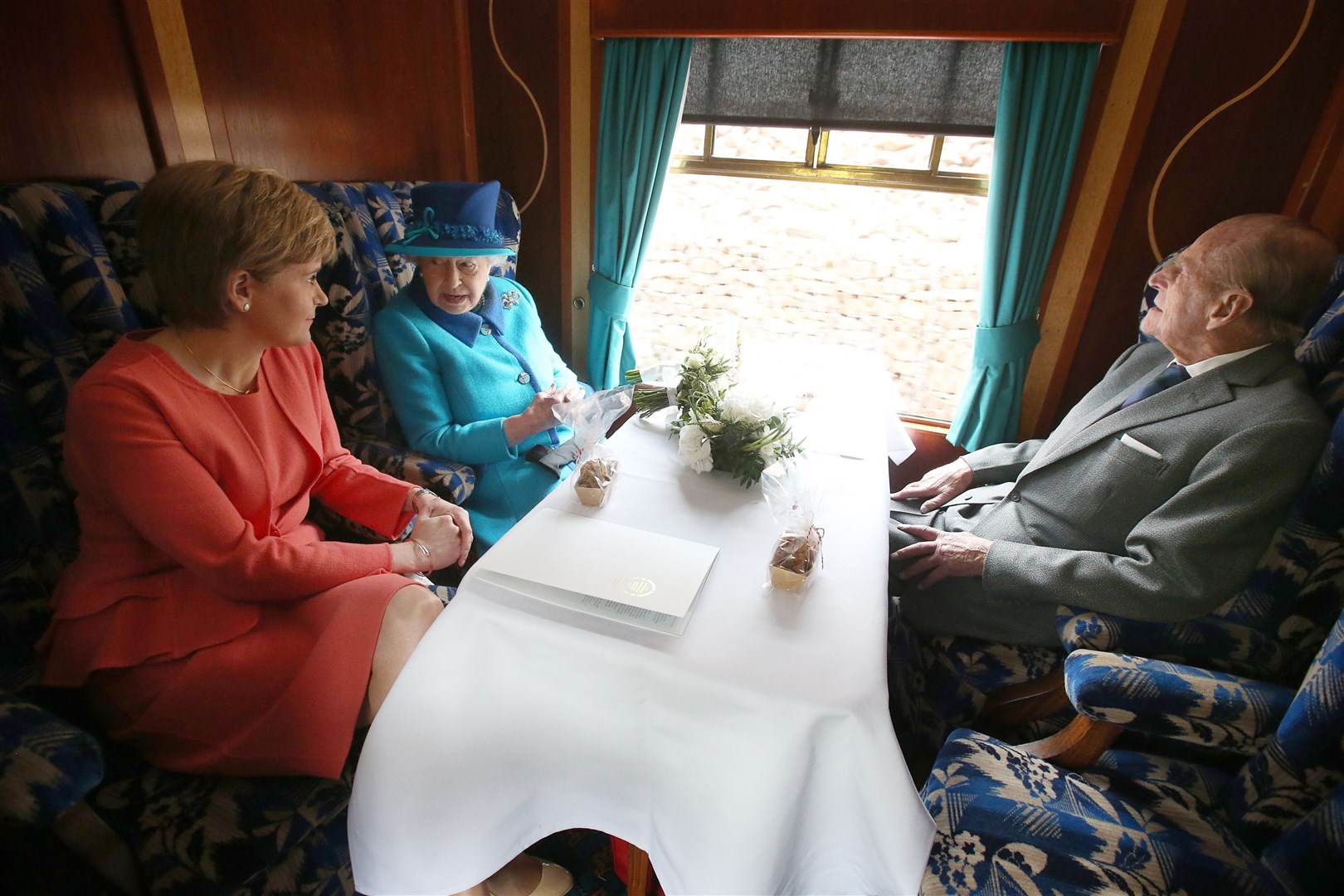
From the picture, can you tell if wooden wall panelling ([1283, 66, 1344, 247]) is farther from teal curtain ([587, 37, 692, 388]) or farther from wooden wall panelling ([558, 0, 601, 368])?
wooden wall panelling ([558, 0, 601, 368])

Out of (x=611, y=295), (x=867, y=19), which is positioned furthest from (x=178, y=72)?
(x=867, y=19)

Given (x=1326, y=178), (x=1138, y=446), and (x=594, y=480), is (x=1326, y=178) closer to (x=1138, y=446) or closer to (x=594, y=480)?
(x=1138, y=446)

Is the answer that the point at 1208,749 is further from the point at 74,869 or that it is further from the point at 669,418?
the point at 74,869

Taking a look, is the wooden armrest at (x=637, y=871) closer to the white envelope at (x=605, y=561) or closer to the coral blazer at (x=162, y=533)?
the white envelope at (x=605, y=561)

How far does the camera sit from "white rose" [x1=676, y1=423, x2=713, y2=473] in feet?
4.94

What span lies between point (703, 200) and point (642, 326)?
2.52 ft

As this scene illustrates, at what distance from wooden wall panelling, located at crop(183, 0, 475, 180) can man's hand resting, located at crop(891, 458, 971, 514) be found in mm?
2431

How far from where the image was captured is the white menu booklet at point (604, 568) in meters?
1.09

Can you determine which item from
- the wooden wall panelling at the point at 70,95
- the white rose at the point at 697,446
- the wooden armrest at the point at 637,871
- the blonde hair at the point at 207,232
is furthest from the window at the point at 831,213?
the wooden wall panelling at the point at 70,95

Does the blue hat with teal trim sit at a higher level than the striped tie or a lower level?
higher

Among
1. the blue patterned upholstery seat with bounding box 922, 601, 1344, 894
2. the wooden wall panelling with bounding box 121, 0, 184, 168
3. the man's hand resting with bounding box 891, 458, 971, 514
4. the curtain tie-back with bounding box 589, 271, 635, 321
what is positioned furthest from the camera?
the curtain tie-back with bounding box 589, 271, 635, 321

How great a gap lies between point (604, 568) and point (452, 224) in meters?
1.26

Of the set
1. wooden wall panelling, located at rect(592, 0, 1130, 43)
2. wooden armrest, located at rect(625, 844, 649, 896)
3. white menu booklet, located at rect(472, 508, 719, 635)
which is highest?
wooden wall panelling, located at rect(592, 0, 1130, 43)

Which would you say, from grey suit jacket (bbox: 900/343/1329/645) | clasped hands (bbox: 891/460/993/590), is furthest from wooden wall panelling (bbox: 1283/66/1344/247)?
clasped hands (bbox: 891/460/993/590)
